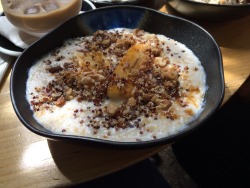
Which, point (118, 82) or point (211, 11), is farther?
point (211, 11)

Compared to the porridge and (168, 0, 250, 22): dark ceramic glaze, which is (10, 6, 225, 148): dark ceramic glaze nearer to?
the porridge

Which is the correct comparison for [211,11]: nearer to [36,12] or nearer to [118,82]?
[118,82]

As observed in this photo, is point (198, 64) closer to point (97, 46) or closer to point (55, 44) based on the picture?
point (97, 46)

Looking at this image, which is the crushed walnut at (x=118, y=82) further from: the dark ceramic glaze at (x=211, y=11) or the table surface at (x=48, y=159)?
the dark ceramic glaze at (x=211, y=11)

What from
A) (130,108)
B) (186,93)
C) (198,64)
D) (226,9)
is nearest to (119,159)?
(130,108)

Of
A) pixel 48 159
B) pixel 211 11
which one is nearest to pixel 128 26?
pixel 211 11

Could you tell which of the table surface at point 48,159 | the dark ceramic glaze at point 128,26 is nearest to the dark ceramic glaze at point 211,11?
the dark ceramic glaze at point 128,26
